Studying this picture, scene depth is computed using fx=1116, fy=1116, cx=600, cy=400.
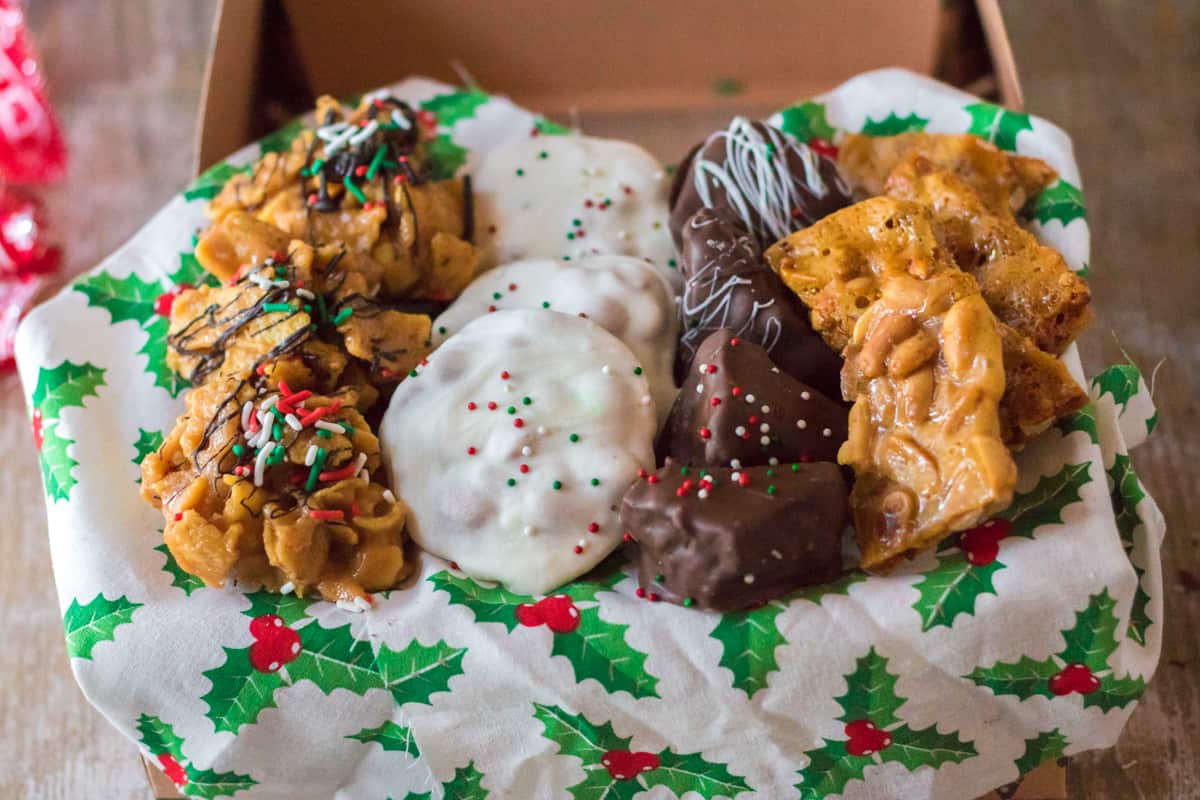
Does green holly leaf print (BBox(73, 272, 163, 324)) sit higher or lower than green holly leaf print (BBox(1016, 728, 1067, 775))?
higher

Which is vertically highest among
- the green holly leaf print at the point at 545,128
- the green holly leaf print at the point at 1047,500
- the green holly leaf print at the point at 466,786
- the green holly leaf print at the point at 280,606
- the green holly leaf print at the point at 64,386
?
the green holly leaf print at the point at 545,128

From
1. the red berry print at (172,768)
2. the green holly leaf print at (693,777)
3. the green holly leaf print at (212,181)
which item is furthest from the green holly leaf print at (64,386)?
the green holly leaf print at (693,777)

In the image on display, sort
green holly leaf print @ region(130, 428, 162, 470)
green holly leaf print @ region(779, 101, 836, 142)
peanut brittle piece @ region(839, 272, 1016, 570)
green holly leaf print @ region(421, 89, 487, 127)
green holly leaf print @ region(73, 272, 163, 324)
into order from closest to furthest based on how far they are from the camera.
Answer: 1. peanut brittle piece @ region(839, 272, 1016, 570)
2. green holly leaf print @ region(130, 428, 162, 470)
3. green holly leaf print @ region(73, 272, 163, 324)
4. green holly leaf print @ region(779, 101, 836, 142)
5. green holly leaf print @ region(421, 89, 487, 127)

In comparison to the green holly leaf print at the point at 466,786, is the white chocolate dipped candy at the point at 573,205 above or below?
above

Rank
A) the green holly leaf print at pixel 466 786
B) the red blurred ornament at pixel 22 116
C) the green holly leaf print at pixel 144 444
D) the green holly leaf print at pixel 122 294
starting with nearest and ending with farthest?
the green holly leaf print at pixel 466 786, the green holly leaf print at pixel 144 444, the green holly leaf print at pixel 122 294, the red blurred ornament at pixel 22 116

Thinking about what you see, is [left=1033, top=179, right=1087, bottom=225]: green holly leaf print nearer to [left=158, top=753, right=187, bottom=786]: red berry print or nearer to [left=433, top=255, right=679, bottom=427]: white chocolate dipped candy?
[left=433, top=255, right=679, bottom=427]: white chocolate dipped candy

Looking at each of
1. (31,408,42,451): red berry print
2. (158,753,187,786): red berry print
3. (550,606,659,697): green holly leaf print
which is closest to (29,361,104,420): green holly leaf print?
(31,408,42,451): red berry print

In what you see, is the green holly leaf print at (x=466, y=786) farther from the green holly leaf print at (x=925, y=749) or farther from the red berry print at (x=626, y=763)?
the green holly leaf print at (x=925, y=749)

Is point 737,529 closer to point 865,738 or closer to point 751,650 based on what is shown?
point 751,650

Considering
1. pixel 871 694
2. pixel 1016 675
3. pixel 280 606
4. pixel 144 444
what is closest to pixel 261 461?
pixel 280 606
